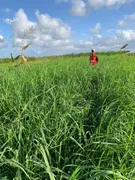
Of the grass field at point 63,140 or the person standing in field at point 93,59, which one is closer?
the grass field at point 63,140

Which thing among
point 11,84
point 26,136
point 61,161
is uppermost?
point 11,84

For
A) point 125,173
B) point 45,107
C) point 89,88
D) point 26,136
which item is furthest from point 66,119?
point 89,88

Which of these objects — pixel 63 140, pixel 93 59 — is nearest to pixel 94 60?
pixel 93 59

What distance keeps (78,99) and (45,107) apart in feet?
2.12

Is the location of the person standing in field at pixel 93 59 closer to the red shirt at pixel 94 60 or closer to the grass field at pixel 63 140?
the red shirt at pixel 94 60

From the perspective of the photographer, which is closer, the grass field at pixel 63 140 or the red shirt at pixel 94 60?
the grass field at pixel 63 140

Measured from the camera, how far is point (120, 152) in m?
1.81

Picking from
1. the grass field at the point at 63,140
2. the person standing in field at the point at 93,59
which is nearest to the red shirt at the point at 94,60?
the person standing in field at the point at 93,59

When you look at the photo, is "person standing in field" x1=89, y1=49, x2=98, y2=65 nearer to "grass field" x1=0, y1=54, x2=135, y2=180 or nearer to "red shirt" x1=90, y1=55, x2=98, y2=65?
"red shirt" x1=90, y1=55, x2=98, y2=65

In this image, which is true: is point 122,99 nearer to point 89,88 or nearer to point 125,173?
point 89,88

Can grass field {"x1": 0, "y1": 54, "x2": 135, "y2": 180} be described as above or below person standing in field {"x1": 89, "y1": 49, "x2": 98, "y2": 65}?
below

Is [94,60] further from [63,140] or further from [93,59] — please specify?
[63,140]

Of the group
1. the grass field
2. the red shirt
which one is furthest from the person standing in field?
the grass field

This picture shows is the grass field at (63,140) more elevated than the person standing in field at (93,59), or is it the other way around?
the person standing in field at (93,59)
